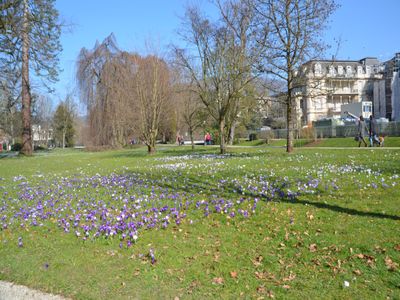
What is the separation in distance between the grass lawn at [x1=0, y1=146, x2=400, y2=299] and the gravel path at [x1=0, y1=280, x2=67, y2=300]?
115 mm

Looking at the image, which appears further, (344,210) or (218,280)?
(344,210)

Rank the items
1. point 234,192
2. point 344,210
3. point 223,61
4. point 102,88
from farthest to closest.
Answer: point 102,88 → point 223,61 → point 234,192 → point 344,210

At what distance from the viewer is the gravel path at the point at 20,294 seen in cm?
394

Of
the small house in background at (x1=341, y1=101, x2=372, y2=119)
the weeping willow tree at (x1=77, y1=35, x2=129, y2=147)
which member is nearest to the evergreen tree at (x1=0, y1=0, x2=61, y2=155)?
the weeping willow tree at (x1=77, y1=35, x2=129, y2=147)

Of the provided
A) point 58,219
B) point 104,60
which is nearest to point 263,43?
point 58,219

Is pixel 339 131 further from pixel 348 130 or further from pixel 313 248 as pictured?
pixel 313 248

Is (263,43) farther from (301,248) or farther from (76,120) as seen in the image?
(76,120)

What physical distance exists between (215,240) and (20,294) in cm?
275

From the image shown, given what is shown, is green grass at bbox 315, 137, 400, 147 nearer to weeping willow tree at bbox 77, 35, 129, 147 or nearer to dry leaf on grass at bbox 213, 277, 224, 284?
weeping willow tree at bbox 77, 35, 129, 147

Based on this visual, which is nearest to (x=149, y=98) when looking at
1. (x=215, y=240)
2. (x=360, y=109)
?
(x=215, y=240)

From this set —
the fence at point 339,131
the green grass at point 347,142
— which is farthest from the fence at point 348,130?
the green grass at point 347,142

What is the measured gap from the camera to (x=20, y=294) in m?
4.05

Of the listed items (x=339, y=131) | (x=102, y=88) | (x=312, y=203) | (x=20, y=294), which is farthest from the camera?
(x=102, y=88)

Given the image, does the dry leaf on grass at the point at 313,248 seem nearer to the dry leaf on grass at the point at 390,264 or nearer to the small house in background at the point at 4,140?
the dry leaf on grass at the point at 390,264
